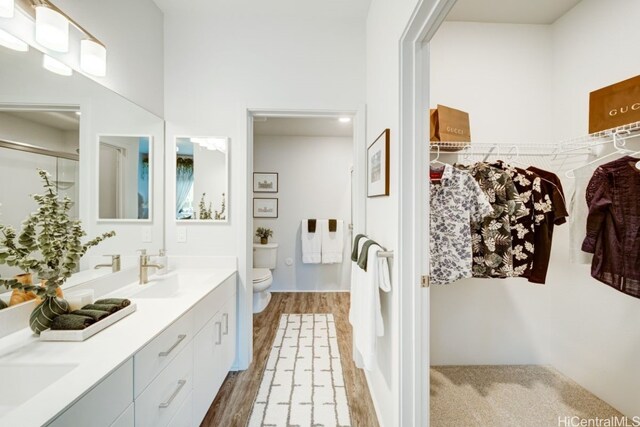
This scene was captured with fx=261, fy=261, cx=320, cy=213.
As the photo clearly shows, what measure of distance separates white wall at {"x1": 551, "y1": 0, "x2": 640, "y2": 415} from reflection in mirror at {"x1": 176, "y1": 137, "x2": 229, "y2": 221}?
2.52m

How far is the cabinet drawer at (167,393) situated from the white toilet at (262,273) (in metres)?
1.61

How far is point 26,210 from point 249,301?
4.58 feet

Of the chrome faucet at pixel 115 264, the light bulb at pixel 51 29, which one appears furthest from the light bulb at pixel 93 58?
the chrome faucet at pixel 115 264

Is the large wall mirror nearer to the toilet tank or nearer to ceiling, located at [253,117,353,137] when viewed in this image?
ceiling, located at [253,117,353,137]

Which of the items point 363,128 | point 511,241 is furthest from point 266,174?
point 511,241

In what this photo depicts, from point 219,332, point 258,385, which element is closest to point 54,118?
point 219,332

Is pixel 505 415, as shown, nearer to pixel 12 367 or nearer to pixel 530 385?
pixel 530 385

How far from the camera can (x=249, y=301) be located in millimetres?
2078

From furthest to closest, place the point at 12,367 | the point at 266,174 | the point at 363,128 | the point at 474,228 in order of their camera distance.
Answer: the point at 266,174 < the point at 363,128 < the point at 474,228 < the point at 12,367

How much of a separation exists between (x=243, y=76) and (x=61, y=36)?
1.05 metres

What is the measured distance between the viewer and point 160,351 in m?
1.01

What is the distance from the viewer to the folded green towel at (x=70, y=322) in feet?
3.11

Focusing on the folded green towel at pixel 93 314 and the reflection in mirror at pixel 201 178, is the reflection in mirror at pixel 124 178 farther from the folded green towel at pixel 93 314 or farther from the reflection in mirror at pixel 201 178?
the folded green towel at pixel 93 314

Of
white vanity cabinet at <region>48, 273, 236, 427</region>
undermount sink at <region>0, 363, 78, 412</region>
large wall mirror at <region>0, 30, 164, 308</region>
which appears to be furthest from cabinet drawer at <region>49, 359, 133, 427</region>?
large wall mirror at <region>0, 30, 164, 308</region>
